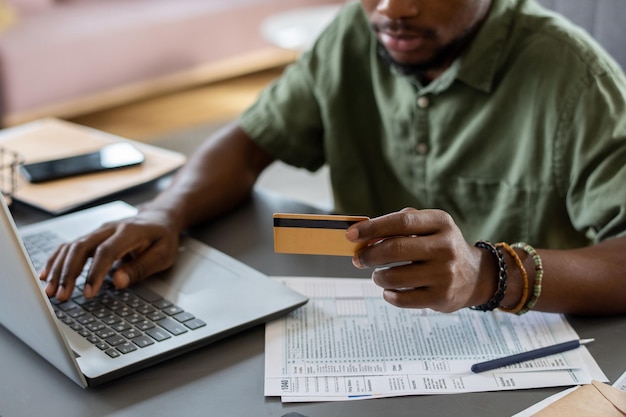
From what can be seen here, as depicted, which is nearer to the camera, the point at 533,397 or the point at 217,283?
the point at 533,397

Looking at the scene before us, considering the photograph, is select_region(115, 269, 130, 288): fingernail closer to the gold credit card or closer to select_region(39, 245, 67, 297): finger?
select_region(39, 245, 67, 297): finger

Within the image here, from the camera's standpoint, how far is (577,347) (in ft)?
2.85

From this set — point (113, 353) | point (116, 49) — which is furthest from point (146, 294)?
point (116, 49)

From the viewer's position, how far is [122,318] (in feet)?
3.01

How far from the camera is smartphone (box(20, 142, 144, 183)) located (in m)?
1.34

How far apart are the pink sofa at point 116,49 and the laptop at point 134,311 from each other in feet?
8.04

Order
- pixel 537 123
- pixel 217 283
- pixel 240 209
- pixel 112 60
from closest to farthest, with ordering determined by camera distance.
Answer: pixel 217 283
pixel 537 123
pixel 240 209
pixel 112 60

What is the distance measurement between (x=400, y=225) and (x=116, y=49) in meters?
3.00

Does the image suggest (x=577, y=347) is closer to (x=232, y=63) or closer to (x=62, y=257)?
(x=62, y=257)

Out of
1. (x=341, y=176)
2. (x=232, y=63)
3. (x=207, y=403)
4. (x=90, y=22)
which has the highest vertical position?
(x=207, y=403)

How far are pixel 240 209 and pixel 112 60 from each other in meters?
2.52

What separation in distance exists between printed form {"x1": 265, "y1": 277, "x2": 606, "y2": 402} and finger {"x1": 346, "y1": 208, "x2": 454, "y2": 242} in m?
0.12

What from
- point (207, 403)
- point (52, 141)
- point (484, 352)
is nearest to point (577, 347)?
point (484, 352)

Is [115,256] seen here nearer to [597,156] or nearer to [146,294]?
[146,294]
